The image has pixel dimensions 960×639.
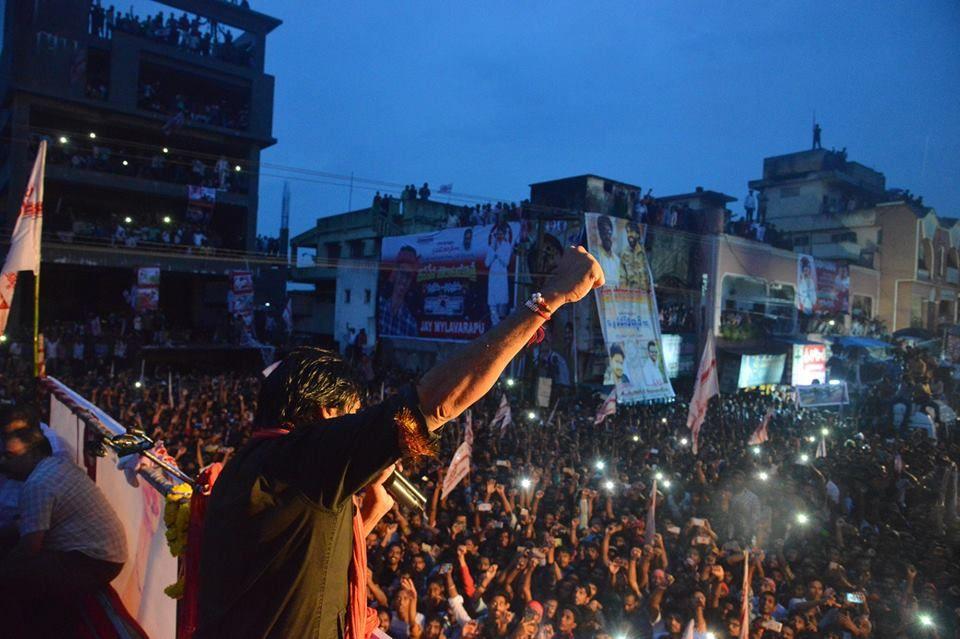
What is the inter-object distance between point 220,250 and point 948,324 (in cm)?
3788

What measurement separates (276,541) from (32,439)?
115 inches

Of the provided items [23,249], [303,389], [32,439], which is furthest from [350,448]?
[23,249]

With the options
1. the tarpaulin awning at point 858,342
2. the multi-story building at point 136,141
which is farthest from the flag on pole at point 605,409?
the tarpaulin awning at point 858,342

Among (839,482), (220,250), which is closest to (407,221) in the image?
(220,250)

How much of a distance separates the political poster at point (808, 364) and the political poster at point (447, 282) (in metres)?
12.0

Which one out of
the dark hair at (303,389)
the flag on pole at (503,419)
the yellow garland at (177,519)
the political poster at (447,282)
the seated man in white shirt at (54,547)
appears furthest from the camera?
the political poster at (447,282)

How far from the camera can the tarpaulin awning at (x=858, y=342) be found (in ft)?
89.2

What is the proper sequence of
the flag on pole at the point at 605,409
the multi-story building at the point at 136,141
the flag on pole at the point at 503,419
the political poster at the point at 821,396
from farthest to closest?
the multi-story building at the point at 136,141 → the political poster at the point at 821,396 → the flag on pole at the point at 605,409 → the flag on pole at the point at 503,419

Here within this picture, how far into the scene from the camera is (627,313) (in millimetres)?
17406

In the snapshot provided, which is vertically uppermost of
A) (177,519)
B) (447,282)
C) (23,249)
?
(447,282)

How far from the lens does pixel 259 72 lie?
89.7 feet

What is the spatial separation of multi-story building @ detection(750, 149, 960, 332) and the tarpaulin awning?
8.34 feet

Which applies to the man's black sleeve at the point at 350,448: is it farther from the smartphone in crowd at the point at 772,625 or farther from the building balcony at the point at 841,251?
the building balcony at the point at 841,251

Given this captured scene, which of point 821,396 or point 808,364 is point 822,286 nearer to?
point 808,364
